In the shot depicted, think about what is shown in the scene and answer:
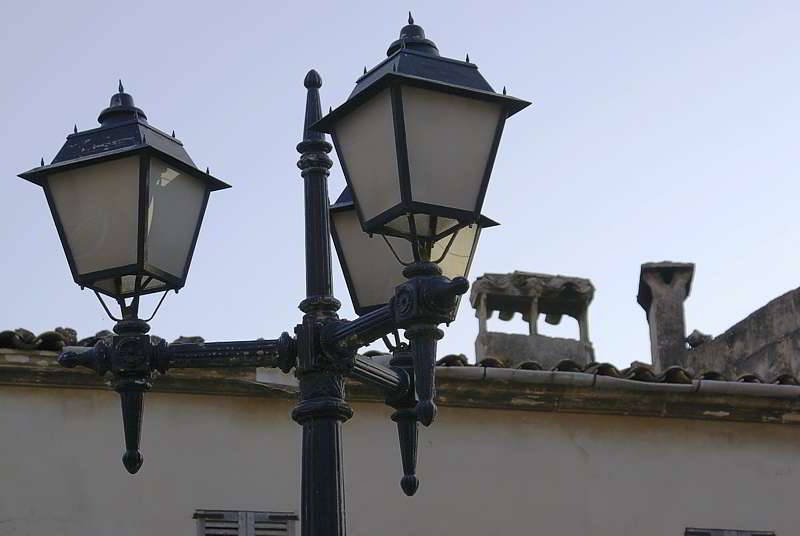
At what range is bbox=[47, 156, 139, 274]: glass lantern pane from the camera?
5016mm

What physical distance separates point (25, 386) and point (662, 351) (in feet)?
32.8

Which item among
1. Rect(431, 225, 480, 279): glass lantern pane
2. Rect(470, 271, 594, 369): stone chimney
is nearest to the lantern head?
Rect(431, 225, 480, 279): glass lantern pane

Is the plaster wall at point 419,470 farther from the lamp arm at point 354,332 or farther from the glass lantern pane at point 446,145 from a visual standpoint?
the glass lantern pane at point 446,145

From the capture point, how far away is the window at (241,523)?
10094 mm

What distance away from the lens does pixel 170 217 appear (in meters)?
5.13

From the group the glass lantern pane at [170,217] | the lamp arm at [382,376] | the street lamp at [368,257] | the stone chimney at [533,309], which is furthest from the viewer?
the stone chimney at [533,309]

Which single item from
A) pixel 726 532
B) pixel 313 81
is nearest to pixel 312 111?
pixel 313 81

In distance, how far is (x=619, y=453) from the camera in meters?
11.0

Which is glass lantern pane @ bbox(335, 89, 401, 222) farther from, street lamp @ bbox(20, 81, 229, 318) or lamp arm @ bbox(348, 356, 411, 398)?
street lamp @ bbox(20, 81, 229, 318)

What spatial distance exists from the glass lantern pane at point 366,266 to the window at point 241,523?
492 cm

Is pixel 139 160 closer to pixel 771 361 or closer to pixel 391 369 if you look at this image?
pixel 391 369

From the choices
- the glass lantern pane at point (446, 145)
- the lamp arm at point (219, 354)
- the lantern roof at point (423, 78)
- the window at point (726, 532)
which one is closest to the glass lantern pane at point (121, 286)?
the lamp arm at point (219, 354)

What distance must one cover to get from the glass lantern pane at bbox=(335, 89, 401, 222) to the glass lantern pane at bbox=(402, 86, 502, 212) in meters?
0.06

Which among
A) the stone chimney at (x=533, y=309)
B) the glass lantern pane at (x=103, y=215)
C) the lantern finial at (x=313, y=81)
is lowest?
the glass lantern pane at (x=103, y=215)
